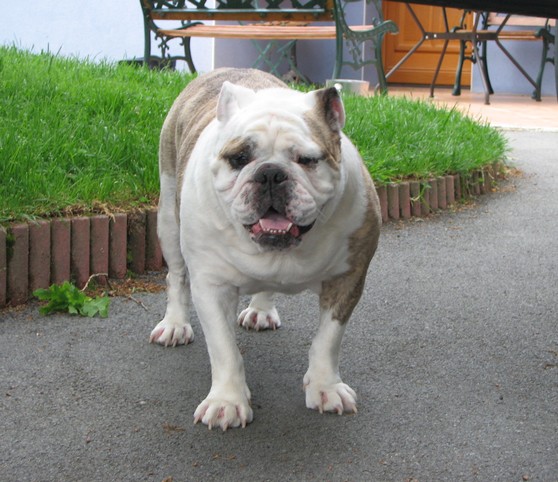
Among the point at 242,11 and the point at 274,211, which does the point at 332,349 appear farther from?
the point at 242,11

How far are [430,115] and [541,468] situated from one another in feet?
15.4

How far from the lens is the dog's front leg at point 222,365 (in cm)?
278

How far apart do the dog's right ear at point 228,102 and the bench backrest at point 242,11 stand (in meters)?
5.58

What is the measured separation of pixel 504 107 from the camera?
429 inches

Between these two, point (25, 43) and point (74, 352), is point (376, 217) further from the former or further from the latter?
point (25, 43)

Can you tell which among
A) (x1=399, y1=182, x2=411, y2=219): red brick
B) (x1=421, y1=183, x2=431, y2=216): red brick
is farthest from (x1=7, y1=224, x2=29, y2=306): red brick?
(x1=421, y1=183, x2=431, y2=216): red brick

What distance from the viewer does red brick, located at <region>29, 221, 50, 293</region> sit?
3.81 meters

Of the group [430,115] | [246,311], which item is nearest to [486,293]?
[246,311]

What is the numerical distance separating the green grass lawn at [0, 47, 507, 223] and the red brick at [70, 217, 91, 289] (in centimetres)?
10

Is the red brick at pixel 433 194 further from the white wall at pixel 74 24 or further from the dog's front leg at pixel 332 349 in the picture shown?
the white wall at pixel 74 24

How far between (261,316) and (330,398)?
2.72 feet

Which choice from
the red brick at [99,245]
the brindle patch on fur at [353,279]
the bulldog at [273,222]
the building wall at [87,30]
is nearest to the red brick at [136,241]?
the red brick at [99,245]

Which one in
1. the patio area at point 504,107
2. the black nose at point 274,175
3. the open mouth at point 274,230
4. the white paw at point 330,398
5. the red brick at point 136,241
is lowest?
the patio area at point 504,107

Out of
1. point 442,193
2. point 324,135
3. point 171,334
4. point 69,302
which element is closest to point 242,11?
point 442,193
